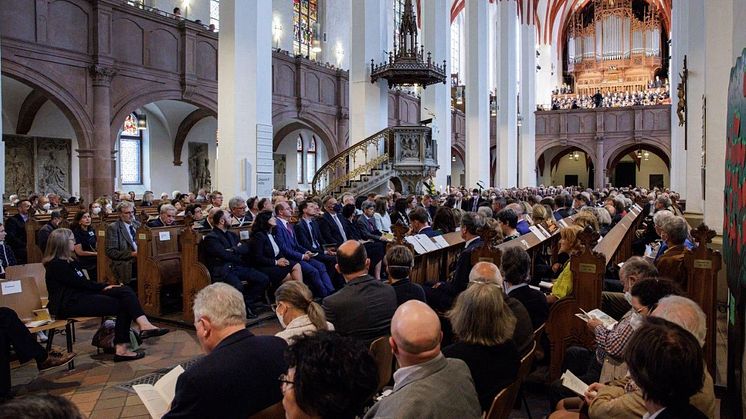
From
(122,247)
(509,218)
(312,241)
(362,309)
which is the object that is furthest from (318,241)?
(362,309)

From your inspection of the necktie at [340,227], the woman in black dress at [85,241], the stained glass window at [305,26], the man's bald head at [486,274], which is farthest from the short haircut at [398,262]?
the stained glass window at [305,26]

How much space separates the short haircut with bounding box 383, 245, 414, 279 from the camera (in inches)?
167

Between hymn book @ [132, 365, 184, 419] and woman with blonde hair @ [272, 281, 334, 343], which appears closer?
hymn book @ [132, 365, 184, 419]

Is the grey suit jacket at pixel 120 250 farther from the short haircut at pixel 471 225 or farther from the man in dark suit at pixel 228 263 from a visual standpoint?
the short haircut at pixel 471 225

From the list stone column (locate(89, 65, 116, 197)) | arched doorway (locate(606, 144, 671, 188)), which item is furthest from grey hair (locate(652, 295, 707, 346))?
arched doorway (locate(606, 144, 671, 188))

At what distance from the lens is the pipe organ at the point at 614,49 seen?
37000 mm

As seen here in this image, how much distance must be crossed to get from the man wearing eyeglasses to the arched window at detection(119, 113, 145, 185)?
11.4m

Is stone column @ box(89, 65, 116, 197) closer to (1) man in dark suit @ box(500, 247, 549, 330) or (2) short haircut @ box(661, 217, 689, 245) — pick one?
(1) man in dark suit @ box(500, 247, 549, 330)

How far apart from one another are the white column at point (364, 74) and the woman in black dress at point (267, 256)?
9.45m

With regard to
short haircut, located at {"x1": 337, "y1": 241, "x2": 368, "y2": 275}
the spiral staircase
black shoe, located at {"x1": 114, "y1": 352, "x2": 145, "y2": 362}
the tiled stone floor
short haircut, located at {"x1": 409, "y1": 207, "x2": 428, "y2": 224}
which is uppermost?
the spiral staircase

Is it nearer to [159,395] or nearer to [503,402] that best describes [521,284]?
[503,402]

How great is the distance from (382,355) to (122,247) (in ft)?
17.3

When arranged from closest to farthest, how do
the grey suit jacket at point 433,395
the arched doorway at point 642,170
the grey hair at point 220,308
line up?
the grey suit jacket at point 433,395
the grey hair at point 220,308
the arched doorway at point 642,170

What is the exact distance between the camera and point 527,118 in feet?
102
